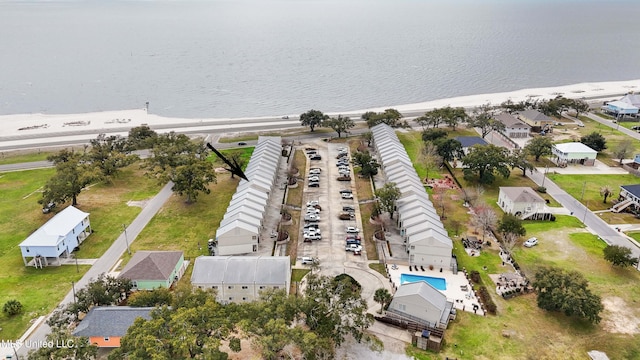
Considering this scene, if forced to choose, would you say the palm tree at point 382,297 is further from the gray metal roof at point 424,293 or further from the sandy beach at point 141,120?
the sandy beach at point 141,120

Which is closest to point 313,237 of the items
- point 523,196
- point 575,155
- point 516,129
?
point 523,196

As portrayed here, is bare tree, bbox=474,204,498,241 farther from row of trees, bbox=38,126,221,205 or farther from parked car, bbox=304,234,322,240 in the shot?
row of trees, bbox=38,126,221,205

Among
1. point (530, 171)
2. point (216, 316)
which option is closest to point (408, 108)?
point (530, 171)

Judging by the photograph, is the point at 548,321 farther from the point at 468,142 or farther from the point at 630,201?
the point at 468,142

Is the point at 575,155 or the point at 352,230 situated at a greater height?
the point at 575,155

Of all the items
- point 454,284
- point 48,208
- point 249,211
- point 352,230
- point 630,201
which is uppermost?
point 249,211

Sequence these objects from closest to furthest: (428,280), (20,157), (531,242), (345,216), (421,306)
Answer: (421,306)
(428,280)
(531,242)
(345,216)
(20,157)
